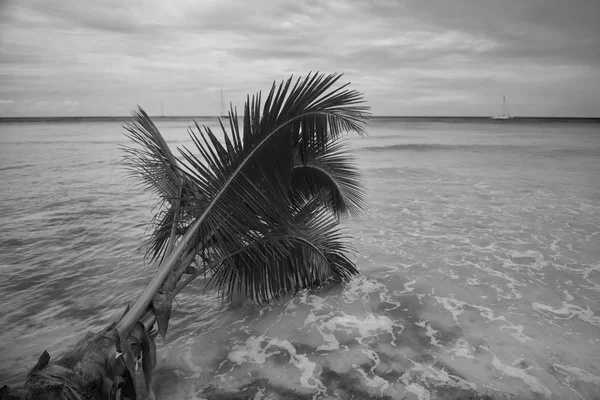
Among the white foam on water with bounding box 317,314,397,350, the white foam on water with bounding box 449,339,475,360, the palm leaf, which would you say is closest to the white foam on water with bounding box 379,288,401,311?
the white foam on water with bounding box 317,314,397,350

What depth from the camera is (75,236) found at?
8.62m

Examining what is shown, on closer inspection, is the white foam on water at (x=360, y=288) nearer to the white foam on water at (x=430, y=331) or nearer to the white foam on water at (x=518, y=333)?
the white foam on water at (x=430, y=331)

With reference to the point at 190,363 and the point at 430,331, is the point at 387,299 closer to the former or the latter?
the point at 430,331

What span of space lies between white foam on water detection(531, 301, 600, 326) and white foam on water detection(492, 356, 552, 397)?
1688mm

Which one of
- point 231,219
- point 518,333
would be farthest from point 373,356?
point 231,219

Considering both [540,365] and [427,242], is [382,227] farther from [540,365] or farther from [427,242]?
[540,365]

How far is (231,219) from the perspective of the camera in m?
3.63

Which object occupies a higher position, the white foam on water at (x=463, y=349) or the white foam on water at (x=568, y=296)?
the white foam on water at (x=463, y=349)

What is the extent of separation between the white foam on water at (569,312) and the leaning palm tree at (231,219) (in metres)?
3.33

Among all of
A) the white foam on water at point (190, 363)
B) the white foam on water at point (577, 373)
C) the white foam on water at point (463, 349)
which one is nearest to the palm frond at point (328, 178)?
the white foam on water at point (463, 349)

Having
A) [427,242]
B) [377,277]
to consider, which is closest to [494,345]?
[377,277]

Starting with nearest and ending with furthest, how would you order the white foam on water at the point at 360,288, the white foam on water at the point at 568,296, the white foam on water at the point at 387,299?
1. the white foam on water at the point at 387,299
2. the white foam on water at the point at 568,296
3. the white foam on water at the point at 360,288

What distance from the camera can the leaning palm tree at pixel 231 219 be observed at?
98.7 inches

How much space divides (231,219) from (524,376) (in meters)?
3.43
